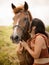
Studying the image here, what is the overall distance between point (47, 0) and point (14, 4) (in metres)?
0.42

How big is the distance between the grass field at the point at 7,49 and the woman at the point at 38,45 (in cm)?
30

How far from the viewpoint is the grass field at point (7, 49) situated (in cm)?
227

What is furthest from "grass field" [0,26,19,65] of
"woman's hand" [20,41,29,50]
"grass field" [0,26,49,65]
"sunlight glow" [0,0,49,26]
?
"woman's hand" [20,41,29,50]

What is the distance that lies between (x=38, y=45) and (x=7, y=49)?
577 millimetres

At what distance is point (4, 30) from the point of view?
95.7 inches

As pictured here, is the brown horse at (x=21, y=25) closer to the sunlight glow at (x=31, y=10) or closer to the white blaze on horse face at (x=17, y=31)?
the white blaze on horse face at (x=17, y=31)

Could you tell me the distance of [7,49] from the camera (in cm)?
234

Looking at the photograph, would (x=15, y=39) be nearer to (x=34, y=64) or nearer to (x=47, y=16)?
(x=34, y=64)

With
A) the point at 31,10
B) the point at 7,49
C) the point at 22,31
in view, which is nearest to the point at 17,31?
the point at 22,31

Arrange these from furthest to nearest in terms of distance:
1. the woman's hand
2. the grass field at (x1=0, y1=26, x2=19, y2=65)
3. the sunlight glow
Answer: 1. the sunlight glow
2. the grass field at (x1=0, y1=26, x2=19, y2=65)
3. the woman's hand

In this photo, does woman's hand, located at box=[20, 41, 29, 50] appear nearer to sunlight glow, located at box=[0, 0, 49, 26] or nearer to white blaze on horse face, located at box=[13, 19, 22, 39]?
white blaze on horse face, located at box=[13, 19, 22, 39]

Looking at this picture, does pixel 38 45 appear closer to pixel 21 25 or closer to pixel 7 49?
pixel 21 25

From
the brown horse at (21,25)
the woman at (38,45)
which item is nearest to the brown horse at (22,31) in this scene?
the brown horse at (21,25)

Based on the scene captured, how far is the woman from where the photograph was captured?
6.13 feet
